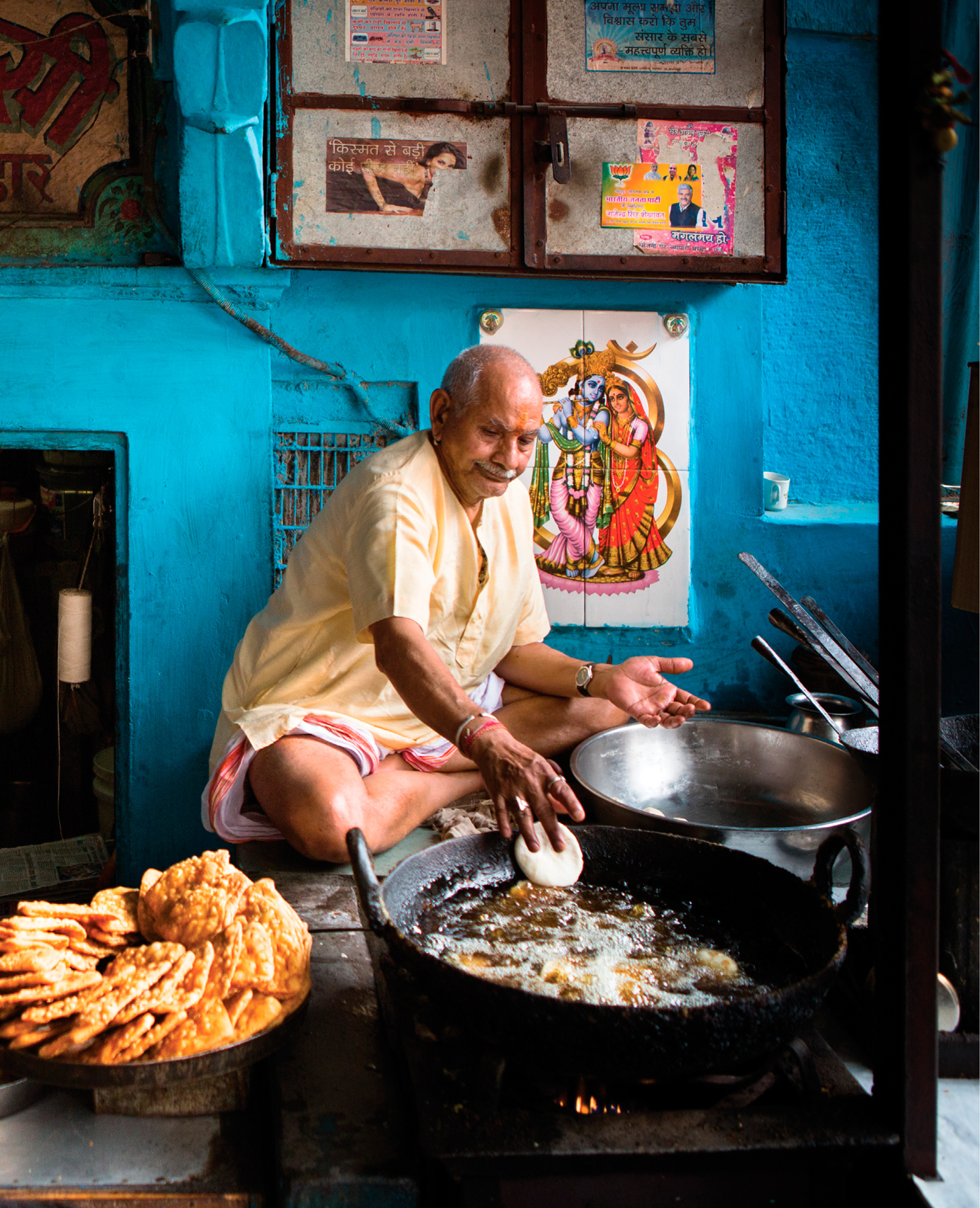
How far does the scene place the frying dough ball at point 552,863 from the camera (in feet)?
5.35

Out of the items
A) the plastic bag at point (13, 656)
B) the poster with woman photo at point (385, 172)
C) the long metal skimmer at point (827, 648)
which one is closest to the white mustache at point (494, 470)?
the long metal skimmer at point (827, 648)

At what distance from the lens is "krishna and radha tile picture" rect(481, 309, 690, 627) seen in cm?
331

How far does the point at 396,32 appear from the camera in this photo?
3.06 meters

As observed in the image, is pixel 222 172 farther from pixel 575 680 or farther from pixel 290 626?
pixel 575 680

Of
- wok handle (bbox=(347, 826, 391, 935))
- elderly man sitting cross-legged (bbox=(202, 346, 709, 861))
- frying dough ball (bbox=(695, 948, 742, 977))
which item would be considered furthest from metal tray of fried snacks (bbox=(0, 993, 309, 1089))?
elderly man sitting cross-legged (bbox=(202, 346, 709, 861))

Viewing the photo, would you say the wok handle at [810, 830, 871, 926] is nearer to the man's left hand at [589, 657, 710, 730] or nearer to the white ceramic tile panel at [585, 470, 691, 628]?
the man's left hand at [589, 657, 710, 730]

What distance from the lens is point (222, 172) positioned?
2916 mm

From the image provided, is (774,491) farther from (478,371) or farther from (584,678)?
(478,371)

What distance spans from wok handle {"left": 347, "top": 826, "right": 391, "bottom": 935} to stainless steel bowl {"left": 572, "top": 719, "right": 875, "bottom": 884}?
2.95 feet

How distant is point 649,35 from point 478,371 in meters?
1.69

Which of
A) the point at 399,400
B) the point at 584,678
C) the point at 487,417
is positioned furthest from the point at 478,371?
the point at 399,400

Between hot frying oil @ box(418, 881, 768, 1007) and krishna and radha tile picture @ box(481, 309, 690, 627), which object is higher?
krishna and radha tile picture @ box(481, 309, 690, 627)

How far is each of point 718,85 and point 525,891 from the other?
9.32ft

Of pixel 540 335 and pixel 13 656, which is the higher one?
pixel 540 335
